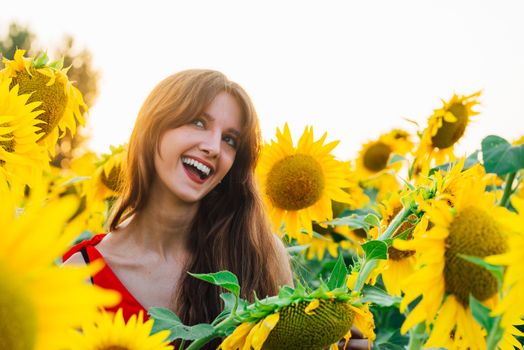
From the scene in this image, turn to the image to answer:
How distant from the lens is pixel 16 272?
1.46 feet

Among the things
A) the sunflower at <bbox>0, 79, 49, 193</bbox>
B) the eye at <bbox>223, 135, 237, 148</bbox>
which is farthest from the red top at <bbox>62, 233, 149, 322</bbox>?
the sunflower at <bbox>0, 79, 49, 193</bbox>

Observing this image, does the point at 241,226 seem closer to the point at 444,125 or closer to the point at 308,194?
the point at 308,194

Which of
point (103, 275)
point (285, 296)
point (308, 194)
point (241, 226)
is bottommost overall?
point (103, 275)

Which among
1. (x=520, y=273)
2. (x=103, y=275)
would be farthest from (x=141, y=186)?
(x=520, y=273)

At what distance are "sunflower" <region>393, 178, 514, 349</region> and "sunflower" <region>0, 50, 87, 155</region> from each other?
84 cm

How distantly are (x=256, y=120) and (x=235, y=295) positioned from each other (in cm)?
142

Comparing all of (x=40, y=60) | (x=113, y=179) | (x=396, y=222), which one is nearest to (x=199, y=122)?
(x=113, y=179)

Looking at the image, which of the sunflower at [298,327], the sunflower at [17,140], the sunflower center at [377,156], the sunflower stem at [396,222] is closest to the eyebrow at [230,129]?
the sunflower at [17,140]

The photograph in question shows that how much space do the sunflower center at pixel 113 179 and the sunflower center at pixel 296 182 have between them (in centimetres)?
76

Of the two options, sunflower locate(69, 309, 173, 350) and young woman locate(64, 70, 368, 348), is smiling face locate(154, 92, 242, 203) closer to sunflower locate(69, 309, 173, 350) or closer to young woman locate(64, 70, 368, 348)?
young woman locate(64, 70, 368, 348)

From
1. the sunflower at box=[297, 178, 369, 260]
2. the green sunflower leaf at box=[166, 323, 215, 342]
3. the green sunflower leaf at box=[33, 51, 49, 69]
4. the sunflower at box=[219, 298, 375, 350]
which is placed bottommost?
the sunflower at box=[297, 178, 369, 260]

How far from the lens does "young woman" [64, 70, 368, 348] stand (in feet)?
7.33

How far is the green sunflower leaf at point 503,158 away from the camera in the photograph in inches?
40.5

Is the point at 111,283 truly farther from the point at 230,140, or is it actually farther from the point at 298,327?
the point at 298,327
